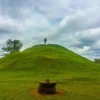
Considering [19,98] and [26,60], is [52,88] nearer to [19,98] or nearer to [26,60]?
[19,98]

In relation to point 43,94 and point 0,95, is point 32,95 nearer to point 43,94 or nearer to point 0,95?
point 43,94

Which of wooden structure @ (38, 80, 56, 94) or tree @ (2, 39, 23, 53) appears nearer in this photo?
wooden structure @ (38, 80, 56, 94)

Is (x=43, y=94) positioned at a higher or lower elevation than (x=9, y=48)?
lower

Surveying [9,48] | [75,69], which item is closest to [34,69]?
[75,69]

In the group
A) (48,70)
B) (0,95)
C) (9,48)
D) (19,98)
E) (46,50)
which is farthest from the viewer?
(9,48)

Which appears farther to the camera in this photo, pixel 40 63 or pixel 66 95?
pixel 40 63

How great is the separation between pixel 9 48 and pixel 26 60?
6335 centimetres

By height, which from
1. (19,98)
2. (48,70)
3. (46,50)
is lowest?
(19,98)

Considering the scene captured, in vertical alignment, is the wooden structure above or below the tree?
below

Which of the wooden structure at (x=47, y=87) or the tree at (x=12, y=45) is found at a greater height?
the tree at (x=12, y=45)

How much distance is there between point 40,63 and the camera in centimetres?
6500

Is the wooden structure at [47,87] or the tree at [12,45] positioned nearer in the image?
the wooden structure at [47,87]

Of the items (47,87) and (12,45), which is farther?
(12,45)

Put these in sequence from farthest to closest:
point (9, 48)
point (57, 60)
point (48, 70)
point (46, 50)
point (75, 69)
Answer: point (9, 48), point (46, 50), point (57, 60), point (75, 69), point (48, 70)
